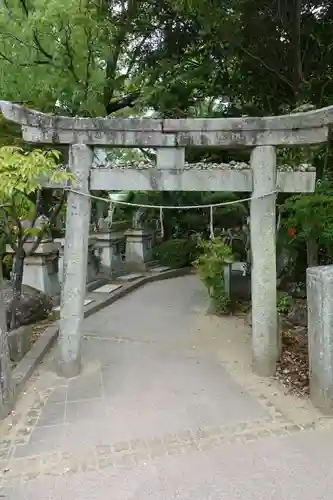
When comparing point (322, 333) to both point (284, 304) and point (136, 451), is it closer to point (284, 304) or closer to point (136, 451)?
point (136, 451)

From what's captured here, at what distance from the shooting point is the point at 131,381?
16.9ft

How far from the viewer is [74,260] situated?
5.14 m

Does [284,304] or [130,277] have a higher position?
[130,277]

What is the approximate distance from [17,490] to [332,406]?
3.01 metres

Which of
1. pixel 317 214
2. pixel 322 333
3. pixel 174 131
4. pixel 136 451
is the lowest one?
pixel 136 451

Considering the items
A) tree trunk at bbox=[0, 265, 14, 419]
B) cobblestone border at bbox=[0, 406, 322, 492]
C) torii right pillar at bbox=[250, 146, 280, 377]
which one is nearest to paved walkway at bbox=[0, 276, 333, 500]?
cobblestone border at bbox=[0, 406, 322, 492]

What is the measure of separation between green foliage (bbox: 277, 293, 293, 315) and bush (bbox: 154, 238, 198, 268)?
6.40 metres

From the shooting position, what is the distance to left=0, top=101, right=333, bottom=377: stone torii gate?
486 cm

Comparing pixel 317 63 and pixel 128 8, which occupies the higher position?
pixel 128 8

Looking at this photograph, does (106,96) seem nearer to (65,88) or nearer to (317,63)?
(65,88)

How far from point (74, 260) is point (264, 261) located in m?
2.33

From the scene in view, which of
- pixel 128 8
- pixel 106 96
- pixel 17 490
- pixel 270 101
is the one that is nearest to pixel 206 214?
pixel 106 96

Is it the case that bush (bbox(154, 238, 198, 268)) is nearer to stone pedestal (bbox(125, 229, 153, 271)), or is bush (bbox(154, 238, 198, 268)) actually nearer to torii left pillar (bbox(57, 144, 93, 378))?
stone pedestal (bbox(125, 229, 153, 271))

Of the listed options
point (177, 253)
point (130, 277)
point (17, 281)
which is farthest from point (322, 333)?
point (177, 253)
